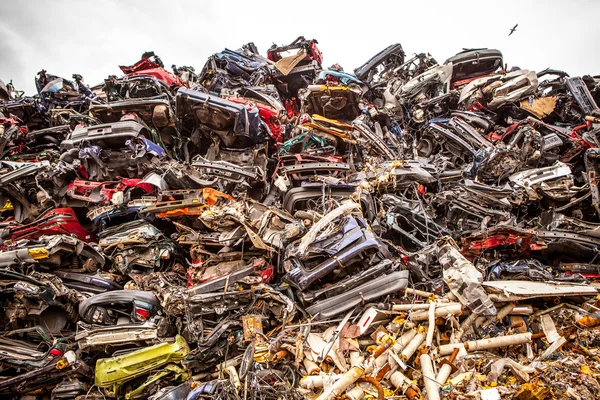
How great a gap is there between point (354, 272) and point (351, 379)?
6.26 feet

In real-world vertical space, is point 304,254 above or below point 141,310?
below

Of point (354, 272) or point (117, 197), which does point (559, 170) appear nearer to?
point (354, 272)

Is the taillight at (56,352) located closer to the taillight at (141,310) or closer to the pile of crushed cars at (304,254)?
the pile of crushed cars at (304,254)

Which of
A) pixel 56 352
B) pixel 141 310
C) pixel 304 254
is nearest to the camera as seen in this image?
pixel 304 254

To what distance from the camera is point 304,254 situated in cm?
529

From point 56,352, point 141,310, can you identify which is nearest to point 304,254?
point 141,310

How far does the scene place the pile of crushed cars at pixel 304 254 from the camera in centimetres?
459

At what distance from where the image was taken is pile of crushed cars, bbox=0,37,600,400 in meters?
4.59

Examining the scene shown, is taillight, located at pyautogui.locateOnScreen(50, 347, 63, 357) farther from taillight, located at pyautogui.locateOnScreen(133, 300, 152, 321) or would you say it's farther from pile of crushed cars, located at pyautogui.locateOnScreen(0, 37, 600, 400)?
taillight, located at pyautogui.locateOnScreen(133, 300, 152, 321)

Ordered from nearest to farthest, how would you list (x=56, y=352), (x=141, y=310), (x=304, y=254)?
1. (x=304, y=254)
2. (x=56, y=352)
3. (x=141, y=310)

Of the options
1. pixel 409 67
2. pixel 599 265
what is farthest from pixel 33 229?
pixel 409 67

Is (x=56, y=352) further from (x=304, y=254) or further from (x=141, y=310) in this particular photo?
(x=304, y=254)

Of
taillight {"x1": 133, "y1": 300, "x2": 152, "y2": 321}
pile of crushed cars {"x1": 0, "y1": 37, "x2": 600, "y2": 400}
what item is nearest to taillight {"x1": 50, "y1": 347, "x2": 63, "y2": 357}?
pile of crushed cars {"x1": 0, "y1": 37, "x2": 600, "y2": 400}

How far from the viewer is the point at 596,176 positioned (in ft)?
23.7
